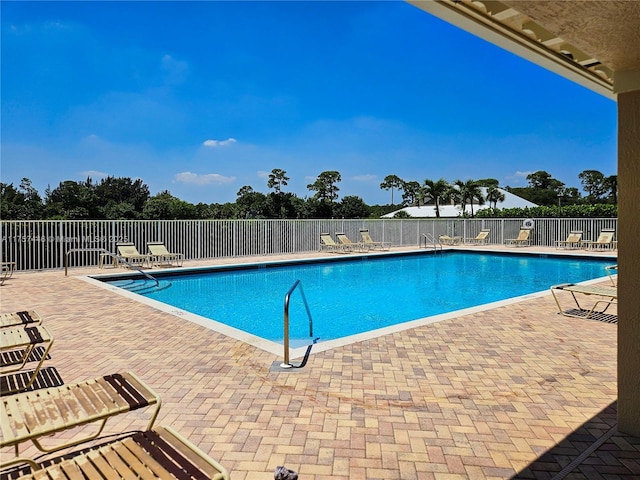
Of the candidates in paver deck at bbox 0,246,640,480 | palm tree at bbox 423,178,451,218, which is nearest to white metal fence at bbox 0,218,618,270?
paver deck at bbox 0,246,640,480

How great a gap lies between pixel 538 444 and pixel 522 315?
3.91m

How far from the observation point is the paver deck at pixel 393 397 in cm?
252

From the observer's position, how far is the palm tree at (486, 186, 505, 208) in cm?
4703

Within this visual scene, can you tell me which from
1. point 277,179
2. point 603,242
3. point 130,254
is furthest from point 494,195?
point 130,254

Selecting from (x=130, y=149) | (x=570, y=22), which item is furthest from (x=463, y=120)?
(x=570, y=22)

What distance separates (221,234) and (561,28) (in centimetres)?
1421

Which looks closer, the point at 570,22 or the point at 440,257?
the point at 570,22

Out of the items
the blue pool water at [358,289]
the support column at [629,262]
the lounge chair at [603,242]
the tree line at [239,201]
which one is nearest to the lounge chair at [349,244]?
A: the blue pool water at [358,289]

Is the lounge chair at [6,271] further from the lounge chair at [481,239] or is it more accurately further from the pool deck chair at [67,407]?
the lounge chair at [481,239]

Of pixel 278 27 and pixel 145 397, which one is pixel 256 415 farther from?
pixel 278 27

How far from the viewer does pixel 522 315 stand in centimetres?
626

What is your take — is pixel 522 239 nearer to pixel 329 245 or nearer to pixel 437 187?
pixel 329 245

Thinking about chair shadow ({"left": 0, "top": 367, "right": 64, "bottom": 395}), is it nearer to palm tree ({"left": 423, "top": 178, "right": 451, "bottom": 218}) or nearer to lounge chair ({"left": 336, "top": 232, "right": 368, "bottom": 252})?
lounge chair ({"left": 336, "top": 232, "right": 368, "bottom": 252})

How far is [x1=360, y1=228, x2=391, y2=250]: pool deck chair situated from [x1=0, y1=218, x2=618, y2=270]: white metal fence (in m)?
0.33
